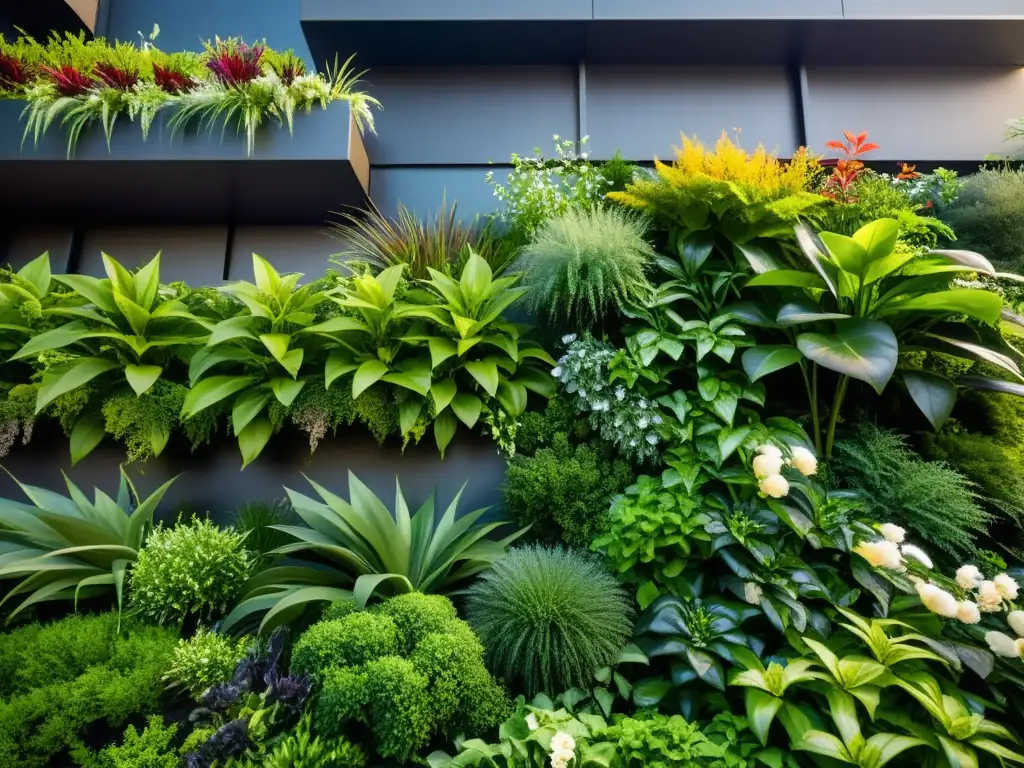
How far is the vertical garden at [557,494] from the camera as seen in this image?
5.37 feet

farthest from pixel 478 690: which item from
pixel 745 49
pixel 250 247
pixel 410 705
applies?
pixel 745 49

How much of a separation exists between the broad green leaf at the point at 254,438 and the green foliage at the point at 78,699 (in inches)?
30.0

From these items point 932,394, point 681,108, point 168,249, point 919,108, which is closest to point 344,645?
point 932,394

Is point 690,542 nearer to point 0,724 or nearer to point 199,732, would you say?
point 199,732

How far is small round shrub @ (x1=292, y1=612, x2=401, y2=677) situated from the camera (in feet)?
5.33

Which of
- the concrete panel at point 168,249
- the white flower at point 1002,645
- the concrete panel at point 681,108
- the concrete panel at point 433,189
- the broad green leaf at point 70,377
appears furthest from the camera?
the concrete panel at point 681,108

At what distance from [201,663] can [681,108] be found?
13.3ft

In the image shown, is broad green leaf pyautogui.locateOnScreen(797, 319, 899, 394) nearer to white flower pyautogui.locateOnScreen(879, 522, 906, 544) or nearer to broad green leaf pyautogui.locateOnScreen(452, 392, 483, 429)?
white flower pyautogui.locateOnScreen(879, 522, 906, 544)

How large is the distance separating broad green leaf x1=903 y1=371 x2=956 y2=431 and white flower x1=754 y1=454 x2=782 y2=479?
71 centimetres

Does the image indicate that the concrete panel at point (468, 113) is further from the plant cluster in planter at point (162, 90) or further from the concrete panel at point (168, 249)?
the concrete panel at point (168, 249)

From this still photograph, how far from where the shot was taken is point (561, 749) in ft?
4.70

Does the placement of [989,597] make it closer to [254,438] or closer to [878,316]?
[878,316]

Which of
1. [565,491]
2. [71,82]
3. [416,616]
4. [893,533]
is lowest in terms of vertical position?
[416,616]

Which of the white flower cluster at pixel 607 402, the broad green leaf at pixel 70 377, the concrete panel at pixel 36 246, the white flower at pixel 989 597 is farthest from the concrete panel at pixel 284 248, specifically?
the white flower at pixel 989 597
